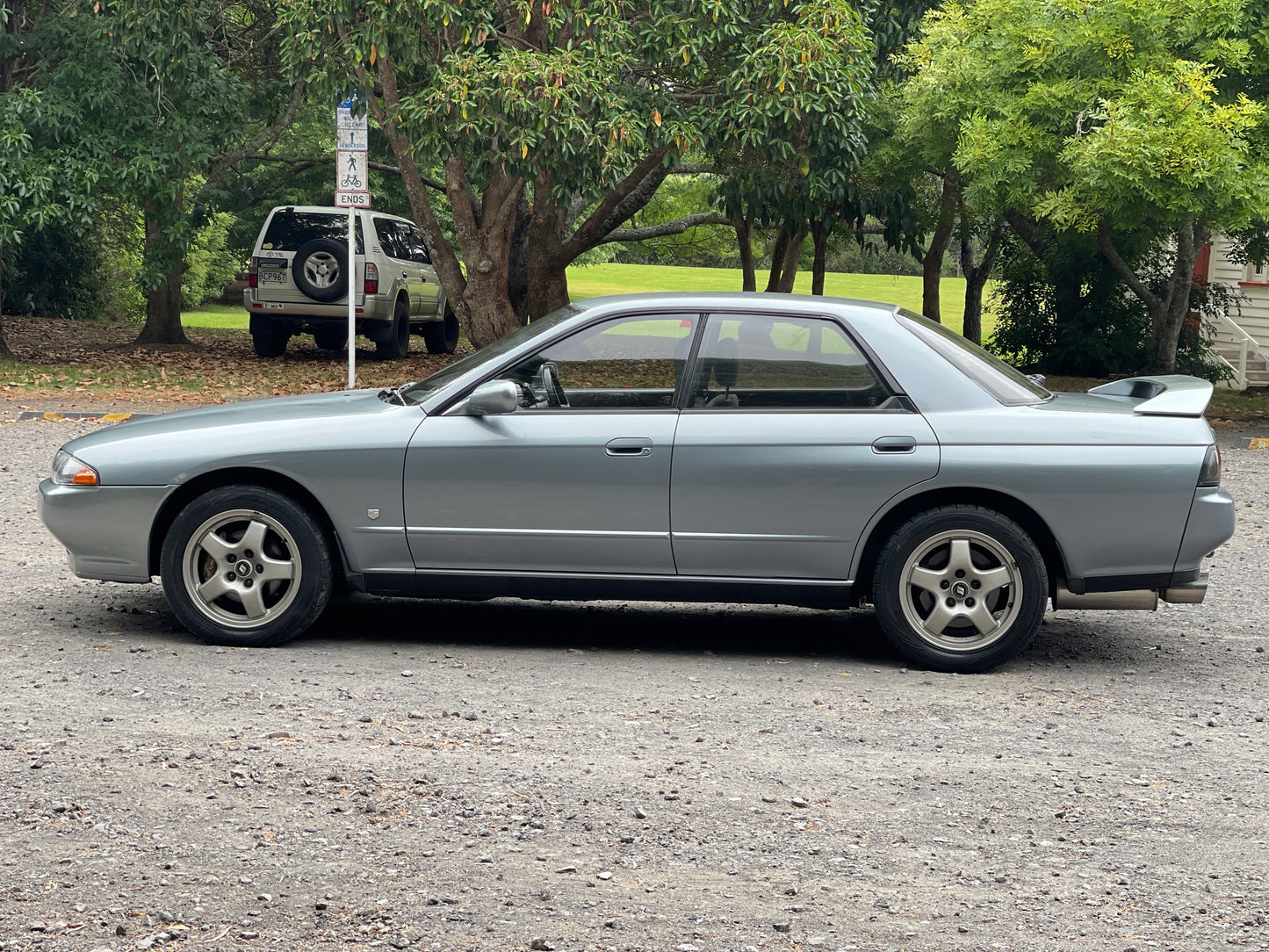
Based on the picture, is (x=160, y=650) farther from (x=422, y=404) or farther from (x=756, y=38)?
(x=756, y=38)

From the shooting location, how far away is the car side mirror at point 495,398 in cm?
625

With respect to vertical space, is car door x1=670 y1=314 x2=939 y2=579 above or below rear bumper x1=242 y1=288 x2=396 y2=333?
below

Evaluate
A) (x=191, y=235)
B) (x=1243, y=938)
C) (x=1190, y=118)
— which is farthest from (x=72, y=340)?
(x=1243, y=938)

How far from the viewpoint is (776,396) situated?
6379 mm

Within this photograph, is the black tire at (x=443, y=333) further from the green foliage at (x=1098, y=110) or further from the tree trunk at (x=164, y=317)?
the green foliage at (x=1098, y=110)

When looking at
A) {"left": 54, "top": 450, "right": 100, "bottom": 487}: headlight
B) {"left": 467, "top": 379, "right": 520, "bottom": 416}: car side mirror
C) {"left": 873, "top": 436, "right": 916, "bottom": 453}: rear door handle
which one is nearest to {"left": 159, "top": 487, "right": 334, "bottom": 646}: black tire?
{"left": 54, "top": 450, "right": 100, "bottom": 487}: headlight

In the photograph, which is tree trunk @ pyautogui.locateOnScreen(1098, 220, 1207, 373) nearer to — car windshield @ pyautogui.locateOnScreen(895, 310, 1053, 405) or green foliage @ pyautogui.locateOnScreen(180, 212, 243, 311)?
car windshield @ pyautogui.locateOnScreen(895, 310, 1053, 405)

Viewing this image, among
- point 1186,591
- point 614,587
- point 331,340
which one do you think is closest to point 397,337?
point 331,340

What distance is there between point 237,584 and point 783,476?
2.42 m

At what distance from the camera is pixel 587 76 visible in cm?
1530

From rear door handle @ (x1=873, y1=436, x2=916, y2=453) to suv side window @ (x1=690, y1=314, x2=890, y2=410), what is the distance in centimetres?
20

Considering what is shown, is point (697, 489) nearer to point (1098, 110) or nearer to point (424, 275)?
point (1098, 110)

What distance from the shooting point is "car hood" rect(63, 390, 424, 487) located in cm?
636

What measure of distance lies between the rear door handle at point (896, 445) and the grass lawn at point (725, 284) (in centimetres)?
4543
